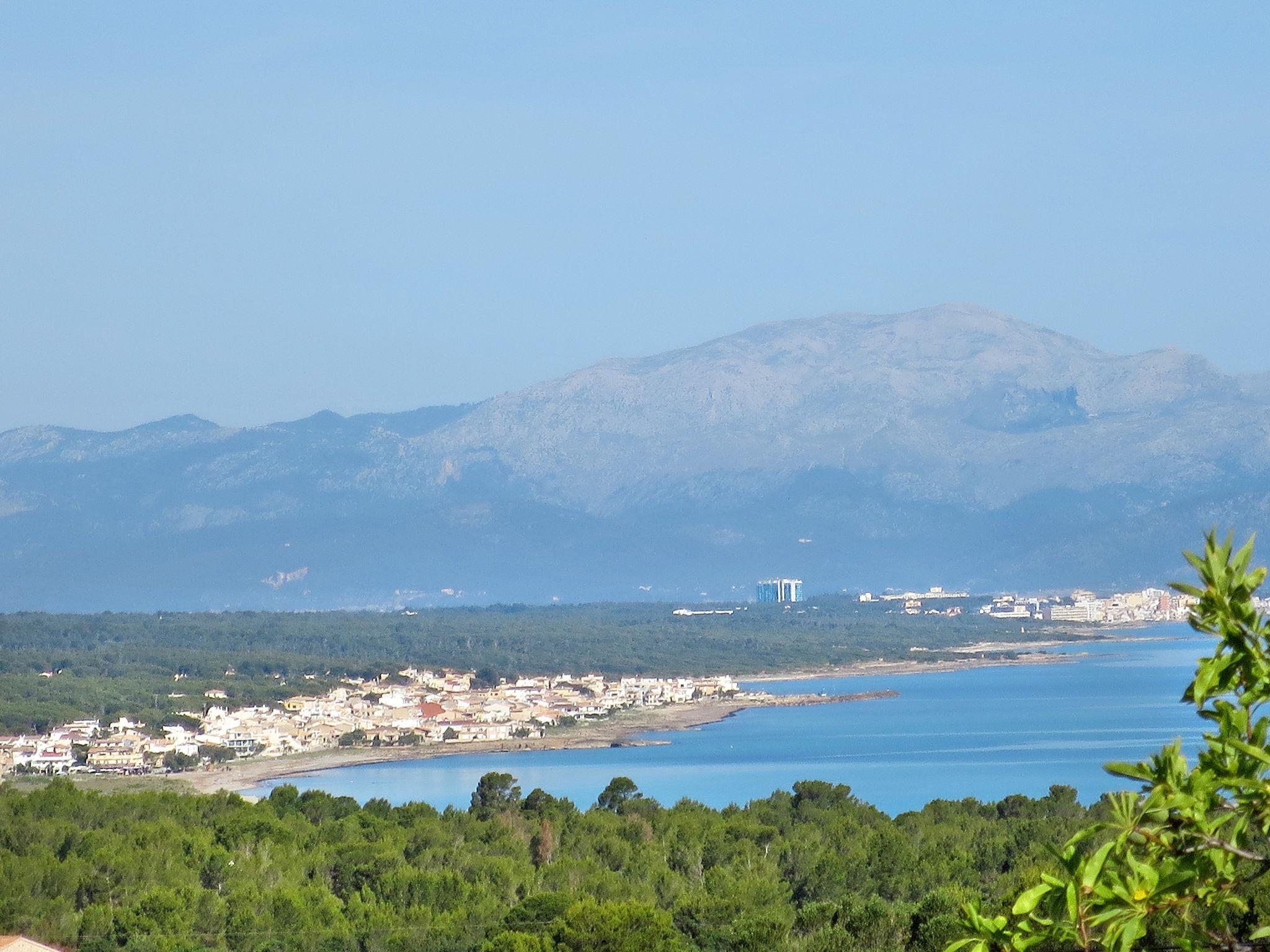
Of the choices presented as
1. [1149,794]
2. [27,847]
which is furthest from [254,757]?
[1149,794]

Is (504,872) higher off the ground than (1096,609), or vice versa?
(1096,609)

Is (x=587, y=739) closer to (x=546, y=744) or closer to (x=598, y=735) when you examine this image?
(x=598, y=735)

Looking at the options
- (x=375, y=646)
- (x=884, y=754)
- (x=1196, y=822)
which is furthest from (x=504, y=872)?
(x=375, y=646)

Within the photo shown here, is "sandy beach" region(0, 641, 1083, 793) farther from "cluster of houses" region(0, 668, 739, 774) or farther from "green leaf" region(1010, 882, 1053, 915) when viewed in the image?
"green leaf" region(1010, 882, 1053, 915)

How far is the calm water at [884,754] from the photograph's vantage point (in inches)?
1560

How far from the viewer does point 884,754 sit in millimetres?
48656

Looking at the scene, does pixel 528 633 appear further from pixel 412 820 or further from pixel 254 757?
pixel 412 820

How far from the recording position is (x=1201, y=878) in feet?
8.14

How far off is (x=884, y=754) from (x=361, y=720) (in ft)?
60.9

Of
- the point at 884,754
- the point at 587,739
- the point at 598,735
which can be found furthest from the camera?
the point at 598,735

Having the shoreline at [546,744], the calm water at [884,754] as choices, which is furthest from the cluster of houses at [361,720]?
the calm water at [884,754]

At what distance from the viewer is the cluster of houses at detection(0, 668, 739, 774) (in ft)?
153

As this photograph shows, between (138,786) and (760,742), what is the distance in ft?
68.3

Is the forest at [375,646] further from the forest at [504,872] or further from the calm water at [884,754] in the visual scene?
the forest at [504,872]
